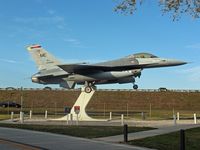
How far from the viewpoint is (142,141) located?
18.7 metres

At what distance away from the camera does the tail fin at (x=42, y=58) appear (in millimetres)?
57375

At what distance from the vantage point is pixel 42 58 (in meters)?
58.3

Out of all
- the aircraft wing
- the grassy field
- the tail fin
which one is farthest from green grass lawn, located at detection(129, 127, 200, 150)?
the grassy field

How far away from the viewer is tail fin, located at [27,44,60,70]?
57375mm

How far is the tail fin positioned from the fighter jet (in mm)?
2257

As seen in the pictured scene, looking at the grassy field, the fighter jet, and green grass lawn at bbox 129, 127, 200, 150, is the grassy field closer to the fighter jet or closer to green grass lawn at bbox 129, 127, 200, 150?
the fighter jet

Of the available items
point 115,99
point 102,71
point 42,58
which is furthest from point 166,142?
point 115,99

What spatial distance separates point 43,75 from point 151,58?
1297 centimetres

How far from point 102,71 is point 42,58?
1030 centimetres

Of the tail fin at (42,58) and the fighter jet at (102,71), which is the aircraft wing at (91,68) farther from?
the tail fin at (42,58)

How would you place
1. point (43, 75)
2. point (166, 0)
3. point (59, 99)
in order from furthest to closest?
1. point (59, 99)
2. point (43, 75)
3. point (166, 0)

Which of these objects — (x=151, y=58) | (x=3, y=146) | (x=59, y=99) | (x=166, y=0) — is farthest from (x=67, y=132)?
(x=59, y=99)

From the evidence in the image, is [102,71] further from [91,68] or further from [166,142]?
[166,142]

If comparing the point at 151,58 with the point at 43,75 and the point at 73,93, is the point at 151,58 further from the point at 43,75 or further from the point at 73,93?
the point at 73,93
